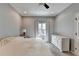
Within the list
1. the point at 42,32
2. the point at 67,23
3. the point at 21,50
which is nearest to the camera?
the point at 21,50

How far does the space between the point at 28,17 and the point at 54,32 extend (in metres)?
0.84

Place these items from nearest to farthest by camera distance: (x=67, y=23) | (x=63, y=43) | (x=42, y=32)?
(x=42, y=32)
(x=67, y=23)
(x=63, y=43)

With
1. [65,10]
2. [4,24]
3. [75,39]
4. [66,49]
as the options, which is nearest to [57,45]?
[66,49]

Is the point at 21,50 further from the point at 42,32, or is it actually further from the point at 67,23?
the point at 67,23

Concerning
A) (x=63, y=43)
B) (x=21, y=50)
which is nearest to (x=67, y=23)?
(x=63, y=43)

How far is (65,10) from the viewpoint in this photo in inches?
119

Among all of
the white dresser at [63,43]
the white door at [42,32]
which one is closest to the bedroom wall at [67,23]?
the white dresser at [63,43]

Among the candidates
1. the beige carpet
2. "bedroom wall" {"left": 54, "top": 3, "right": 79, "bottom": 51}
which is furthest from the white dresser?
the beige carpet

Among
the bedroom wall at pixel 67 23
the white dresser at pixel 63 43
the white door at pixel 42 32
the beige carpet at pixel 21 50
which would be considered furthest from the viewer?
the white dresser at pixel 63 43

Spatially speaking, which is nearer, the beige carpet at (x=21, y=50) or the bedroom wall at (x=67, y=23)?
the beige carpet at (x=21, y=50)

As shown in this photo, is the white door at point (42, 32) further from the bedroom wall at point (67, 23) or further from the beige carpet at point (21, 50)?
the beige carpet at point (21, 50)

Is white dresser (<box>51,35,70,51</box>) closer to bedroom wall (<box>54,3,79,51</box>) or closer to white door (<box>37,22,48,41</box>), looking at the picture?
bedroom wall (<box>54,3,79,51</box>)

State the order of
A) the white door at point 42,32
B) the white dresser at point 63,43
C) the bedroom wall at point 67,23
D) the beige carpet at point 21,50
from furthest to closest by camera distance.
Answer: the white dresser at point 63,43, the bedroom wall at point 67,23, the white door at point 42,32, the beige carpet at point 21,50

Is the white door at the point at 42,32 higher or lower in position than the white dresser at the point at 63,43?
higher
